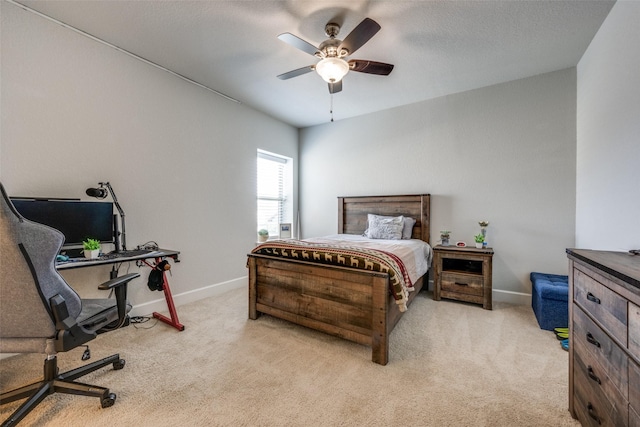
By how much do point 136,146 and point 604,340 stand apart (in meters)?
3.70

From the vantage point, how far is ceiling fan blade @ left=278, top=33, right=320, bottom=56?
6.42 ft

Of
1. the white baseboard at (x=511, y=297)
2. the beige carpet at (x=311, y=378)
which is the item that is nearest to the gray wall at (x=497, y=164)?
the white baseboard at (x=511, y=297)

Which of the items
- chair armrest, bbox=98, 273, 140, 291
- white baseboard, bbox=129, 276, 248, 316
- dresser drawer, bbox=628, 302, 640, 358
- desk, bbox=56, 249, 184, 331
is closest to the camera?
dresser drawer, bbox=628, 302, 640, 358

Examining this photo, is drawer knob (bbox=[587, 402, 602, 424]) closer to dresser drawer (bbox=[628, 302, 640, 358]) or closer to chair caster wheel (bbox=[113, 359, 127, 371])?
dresser drawer (bbox=[628, 302, 640, 358])

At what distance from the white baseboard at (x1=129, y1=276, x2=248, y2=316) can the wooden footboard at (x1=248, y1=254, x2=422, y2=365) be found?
101 cm

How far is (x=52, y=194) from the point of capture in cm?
220

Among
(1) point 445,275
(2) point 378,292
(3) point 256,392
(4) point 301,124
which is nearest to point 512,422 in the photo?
(2) point 378,292

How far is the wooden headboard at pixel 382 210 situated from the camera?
371 centimetres

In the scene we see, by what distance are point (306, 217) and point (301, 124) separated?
5.60ft

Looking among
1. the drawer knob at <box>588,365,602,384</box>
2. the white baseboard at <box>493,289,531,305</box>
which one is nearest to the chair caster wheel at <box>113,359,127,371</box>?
the drawer knob at <box>588,365,602,384</box>

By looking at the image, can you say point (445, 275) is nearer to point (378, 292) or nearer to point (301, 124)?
point (378, 292)

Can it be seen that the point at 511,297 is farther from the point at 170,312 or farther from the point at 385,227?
the point at 170,312

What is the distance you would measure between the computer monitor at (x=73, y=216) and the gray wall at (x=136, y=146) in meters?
0.23

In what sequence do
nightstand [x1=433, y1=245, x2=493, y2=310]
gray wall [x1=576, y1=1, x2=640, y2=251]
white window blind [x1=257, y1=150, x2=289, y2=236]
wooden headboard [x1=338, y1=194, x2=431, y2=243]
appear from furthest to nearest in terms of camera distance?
white window blind [x1=257, y1=150, x2=289, y2=236]
wooden headboard [x1=338, y1=194, x2=431, y2=243]
nightstand [x1=433, y1=245, x2=493, y2=310]
gray wall [x1=576, y1=1, x2=640, y2=251]
